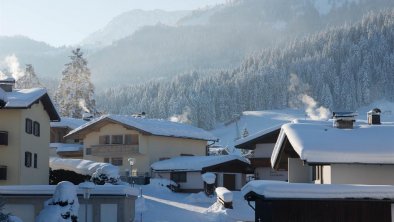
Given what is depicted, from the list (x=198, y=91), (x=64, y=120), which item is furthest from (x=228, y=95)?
(x=64, y=120)

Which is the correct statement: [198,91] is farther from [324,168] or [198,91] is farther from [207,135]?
[324,168]

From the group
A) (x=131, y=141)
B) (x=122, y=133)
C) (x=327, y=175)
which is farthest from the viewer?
(x=122, y=133)

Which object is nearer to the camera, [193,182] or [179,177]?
[193,182]

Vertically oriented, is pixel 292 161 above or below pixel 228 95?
below

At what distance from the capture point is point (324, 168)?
28812mm

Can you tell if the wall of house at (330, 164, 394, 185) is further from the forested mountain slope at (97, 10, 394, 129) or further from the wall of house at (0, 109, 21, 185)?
the forested mountain slope at (97, 10, 394, 129)

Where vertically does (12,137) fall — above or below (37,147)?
above

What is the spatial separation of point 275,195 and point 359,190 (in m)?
2.95

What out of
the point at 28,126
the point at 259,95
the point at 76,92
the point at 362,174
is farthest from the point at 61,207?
the point at 259,95

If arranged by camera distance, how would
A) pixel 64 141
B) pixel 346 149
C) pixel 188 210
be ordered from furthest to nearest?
pixel 64 141
pixel 188 210
pixel 346 149

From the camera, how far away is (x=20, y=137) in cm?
4197

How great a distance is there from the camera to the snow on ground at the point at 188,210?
36.4 m

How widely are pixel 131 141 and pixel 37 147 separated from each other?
1722cm

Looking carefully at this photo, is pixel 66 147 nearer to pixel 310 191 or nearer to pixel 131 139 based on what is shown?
pixel 131 139
